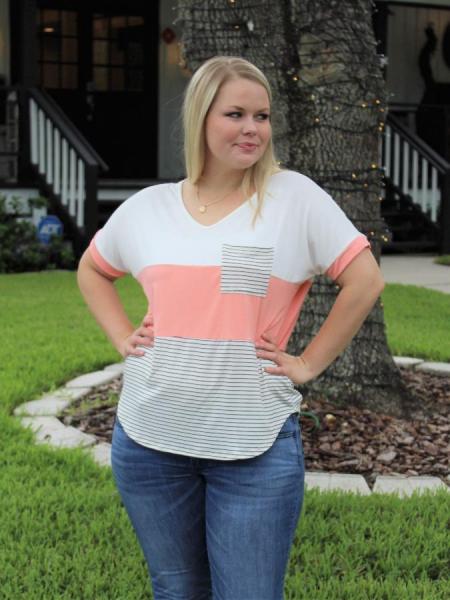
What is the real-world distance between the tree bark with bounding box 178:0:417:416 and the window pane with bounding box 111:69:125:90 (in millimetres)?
10256

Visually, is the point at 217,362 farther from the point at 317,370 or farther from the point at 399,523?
the point at 399,523

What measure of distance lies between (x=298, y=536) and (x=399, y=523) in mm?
360

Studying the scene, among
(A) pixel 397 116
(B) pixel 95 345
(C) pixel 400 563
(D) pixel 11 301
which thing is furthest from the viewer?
(A) pixel 397 116

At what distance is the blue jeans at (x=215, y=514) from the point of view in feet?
7.13

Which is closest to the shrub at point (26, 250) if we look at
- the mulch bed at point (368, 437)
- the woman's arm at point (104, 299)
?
the mulch bed at point (368, 437)

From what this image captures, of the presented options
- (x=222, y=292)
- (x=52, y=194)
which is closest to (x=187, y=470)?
(x=222, y=292)

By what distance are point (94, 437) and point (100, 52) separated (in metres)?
11.2

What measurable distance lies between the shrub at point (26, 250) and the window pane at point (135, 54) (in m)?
4.60

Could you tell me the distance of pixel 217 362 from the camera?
7.13ft

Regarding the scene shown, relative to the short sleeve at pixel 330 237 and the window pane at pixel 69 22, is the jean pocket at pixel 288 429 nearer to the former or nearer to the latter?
the short sleeve at pixel 330 237

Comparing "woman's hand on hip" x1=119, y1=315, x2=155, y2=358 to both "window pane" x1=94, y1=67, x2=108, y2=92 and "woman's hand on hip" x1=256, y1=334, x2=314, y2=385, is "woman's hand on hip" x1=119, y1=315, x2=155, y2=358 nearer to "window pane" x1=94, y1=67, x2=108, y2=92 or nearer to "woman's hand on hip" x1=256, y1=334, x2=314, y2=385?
"woman's hand on hip" x1=256, y1=334, x2=314, y2=385

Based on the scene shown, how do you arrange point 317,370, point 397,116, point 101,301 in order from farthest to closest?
1. point 397,116
2. point 101,301
3. point 317,370

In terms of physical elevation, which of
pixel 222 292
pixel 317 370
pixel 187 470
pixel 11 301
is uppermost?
pixel 222 292

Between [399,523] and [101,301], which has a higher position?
[101,301]
